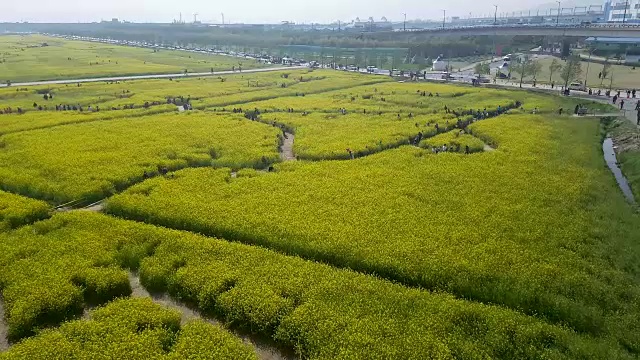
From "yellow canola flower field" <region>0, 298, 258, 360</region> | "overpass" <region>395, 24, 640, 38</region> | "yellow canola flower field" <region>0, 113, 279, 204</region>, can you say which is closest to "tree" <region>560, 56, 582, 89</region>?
"overpass" <region>395, 24, 640, 38</region>

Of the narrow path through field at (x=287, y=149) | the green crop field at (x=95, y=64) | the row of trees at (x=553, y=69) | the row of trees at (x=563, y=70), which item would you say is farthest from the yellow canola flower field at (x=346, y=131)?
the green crop field at (x=95, y=64)

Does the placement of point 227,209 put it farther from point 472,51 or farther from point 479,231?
point 472,51

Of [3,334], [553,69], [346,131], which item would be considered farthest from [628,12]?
[3,334]

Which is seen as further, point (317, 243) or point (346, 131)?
point (346, 131)

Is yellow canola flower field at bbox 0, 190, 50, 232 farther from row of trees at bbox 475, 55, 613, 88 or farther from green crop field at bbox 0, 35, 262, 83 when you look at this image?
row of trees at bbox 475, 55, 613, 88

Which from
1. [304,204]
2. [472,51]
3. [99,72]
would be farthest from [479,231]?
[472,51]

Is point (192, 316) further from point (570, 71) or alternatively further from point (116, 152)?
point (570, 71)
